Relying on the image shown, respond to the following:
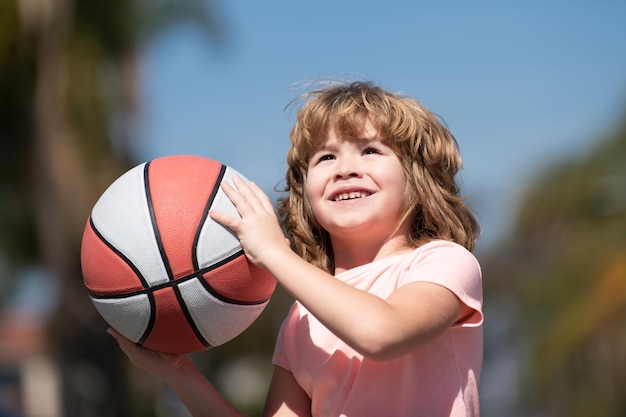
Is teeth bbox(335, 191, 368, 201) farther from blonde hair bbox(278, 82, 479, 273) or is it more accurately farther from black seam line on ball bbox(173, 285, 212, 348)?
black seam line on ball bbox(173, 285, 212, 348)

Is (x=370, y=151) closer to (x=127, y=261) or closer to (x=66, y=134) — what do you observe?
(x=127, y=261)

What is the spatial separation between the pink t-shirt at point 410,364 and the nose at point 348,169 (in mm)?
334

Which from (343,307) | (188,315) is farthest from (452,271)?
(188,315)

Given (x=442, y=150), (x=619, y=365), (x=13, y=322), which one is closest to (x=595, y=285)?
(x=619, y=365)

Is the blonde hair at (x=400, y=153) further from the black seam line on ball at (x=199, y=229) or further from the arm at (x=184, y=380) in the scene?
the arm at (x=184, y=380)

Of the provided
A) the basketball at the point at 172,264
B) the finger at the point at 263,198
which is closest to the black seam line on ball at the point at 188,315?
the basketball at the point at 172,264

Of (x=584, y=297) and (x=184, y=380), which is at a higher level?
(x=184, y=380)

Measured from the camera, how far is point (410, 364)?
135 inches

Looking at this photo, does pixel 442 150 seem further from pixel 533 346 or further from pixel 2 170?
pixel 533 346

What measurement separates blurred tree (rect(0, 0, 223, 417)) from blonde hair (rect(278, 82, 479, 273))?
1395cm

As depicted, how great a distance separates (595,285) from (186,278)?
24.5 meters

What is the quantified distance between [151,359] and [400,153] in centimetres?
124

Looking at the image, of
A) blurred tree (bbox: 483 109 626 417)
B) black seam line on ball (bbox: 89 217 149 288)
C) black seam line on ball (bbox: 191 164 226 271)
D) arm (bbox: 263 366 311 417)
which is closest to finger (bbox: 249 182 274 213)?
black seam line on ball (bbox: 191 164 226 271)

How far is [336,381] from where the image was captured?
3.53m
